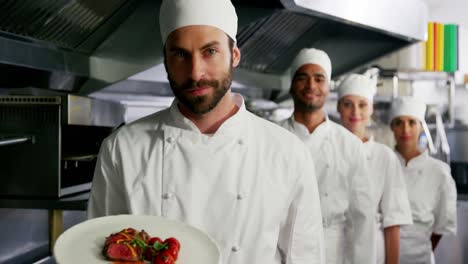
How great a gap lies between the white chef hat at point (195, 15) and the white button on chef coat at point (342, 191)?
3.04ft

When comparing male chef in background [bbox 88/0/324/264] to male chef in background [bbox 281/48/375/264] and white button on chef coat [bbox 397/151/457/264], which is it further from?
white button on chef coat [bbox 397/151/457/264]

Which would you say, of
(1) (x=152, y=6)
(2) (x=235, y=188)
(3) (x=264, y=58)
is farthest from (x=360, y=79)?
(2) (x=235, y=188)

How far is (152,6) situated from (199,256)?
150cm

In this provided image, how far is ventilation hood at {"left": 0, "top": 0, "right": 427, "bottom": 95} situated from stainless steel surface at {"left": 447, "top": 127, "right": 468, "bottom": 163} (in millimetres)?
2023

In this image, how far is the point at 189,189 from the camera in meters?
1.19

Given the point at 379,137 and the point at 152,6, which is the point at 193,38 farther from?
the point at 379,137

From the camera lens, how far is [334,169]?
2.06m

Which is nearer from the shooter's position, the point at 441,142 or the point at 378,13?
the point at 378,13

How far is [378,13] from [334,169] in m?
1.06

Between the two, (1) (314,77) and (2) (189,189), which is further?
(1) (314,77)

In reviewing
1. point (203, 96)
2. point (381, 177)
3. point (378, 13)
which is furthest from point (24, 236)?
point (378, 13)

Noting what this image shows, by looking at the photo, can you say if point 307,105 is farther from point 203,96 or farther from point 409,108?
point 409,108

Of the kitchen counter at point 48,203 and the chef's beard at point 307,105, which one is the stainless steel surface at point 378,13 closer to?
the chef's beard at point 307,105

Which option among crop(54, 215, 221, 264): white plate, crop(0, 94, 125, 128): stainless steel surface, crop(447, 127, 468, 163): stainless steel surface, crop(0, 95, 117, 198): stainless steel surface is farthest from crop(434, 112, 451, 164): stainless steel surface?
crop(54, 215, 221, 264): white plate
